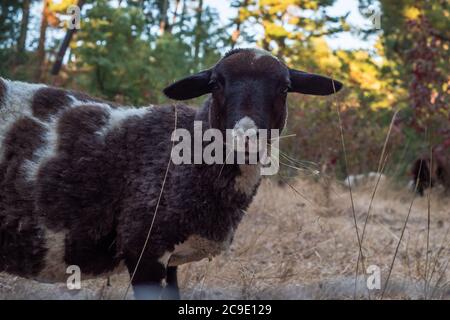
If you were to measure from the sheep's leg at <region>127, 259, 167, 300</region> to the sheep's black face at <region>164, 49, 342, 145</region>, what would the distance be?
0.91m

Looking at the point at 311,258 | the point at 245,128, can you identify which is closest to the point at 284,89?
the point at 245,128

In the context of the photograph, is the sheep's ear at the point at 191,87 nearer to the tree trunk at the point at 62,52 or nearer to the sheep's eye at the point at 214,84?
the sheep's eye at the point at 214,84

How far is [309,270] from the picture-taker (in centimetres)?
508

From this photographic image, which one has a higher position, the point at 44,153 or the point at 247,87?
the point at 247,87

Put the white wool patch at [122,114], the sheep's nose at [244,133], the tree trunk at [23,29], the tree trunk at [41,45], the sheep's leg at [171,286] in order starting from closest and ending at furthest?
the sheep's nose at [244,133]
the sheep's leg at [171,286]
the white wool patch at [122,114]
the tree trunk at [23,29]
the tree trunk at [41,45]

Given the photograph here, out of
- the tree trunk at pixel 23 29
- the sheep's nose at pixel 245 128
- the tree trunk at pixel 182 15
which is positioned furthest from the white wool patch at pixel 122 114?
the tree trunk at pixel 182 15

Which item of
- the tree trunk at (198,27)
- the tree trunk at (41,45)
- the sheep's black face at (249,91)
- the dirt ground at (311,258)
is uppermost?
the tree trunk at (198,27)

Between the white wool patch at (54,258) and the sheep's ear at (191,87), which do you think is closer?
the white wool patch at (54,258)

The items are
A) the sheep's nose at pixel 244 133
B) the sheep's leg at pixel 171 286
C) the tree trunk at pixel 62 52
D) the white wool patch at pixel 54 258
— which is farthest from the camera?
the tree trunk at pixel 62 52

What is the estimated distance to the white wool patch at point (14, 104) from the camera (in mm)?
3648

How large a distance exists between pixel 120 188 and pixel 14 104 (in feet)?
3.01

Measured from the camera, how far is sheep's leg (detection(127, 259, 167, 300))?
10.8 feet

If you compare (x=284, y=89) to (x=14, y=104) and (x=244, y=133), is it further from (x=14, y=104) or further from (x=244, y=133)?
(x=14, y=104)

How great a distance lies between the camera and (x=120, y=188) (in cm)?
351
